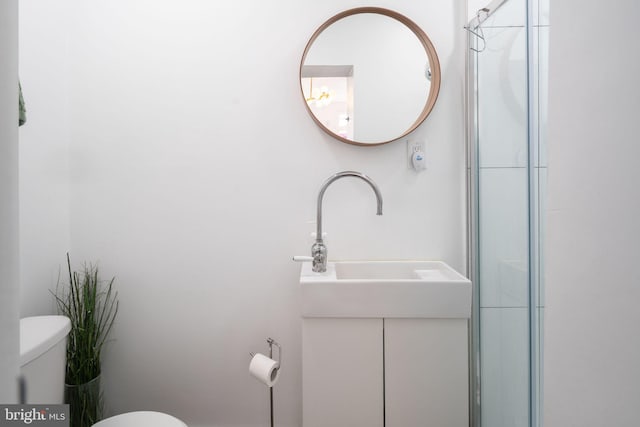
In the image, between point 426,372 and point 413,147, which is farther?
point 413,147

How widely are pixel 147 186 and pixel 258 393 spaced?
38.8 inches

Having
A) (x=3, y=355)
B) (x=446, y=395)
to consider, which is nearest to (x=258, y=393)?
(x=446, y=395)

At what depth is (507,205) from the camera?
4.00 feet

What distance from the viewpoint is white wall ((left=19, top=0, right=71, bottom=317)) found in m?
1.37

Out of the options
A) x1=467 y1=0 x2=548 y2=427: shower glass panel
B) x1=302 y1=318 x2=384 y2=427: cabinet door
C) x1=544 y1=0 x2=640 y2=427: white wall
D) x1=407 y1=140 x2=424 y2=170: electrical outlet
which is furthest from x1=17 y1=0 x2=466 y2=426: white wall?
x1=544 y1=0 x2=640 y2=427: white wall

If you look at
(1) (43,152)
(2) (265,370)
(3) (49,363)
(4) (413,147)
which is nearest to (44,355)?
(3) (49,363)

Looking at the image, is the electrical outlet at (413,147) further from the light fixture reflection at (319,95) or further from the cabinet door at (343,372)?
the cabinet door at (343,372)

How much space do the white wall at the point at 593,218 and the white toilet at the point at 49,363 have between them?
3.56ft

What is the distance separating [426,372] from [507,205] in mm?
615

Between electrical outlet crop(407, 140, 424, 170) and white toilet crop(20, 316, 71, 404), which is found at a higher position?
electrical outlet crop(407, 140, 424, 170)

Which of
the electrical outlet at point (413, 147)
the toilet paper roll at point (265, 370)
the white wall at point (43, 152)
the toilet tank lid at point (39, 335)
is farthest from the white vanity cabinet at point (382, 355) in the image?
the white wall at point (43, 152)

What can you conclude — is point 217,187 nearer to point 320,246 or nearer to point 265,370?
point 320,246

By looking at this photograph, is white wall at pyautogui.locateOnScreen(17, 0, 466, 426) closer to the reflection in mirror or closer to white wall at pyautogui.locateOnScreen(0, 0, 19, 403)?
the reflection in mirror

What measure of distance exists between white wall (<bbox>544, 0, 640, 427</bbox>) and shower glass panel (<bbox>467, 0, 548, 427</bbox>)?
0.42ft
